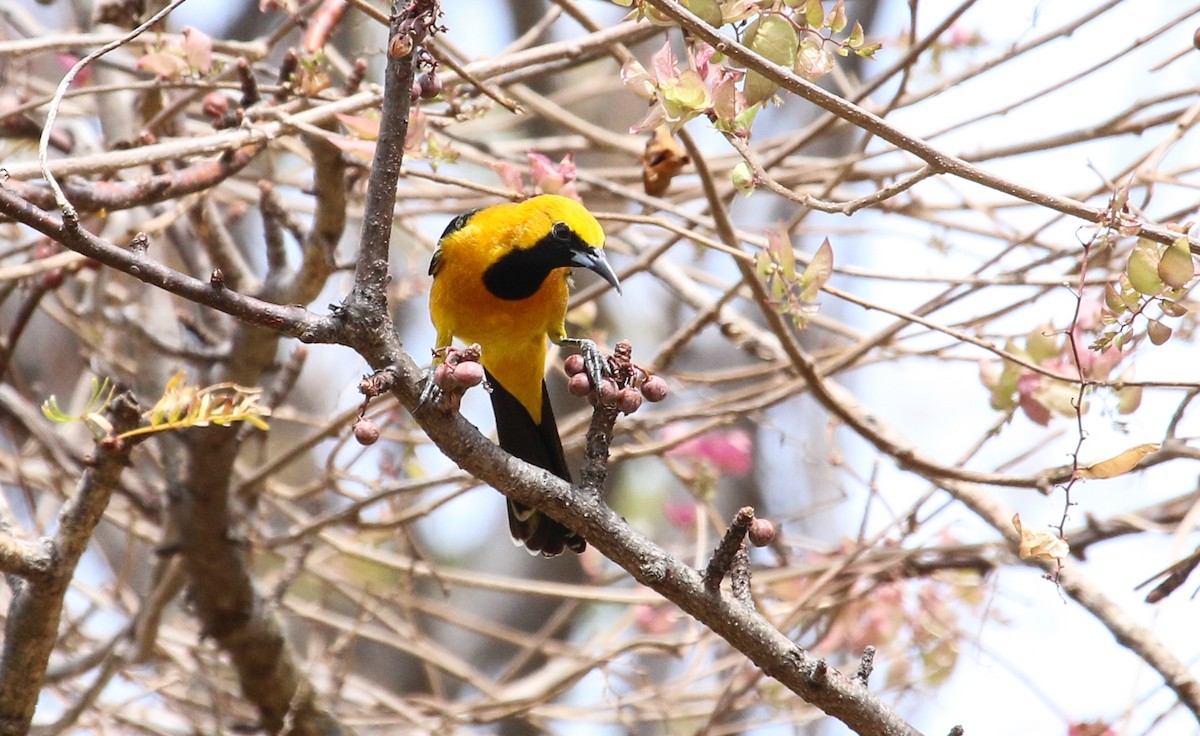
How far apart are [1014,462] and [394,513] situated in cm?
187

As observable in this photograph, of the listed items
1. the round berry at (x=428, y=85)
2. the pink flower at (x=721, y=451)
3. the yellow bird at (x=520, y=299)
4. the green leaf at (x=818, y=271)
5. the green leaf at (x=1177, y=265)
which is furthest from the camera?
the pink flower at (x=721, y=451)

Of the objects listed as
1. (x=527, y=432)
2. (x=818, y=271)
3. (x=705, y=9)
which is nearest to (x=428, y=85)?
(x=705, y=9)

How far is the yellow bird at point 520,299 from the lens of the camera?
2.87 m

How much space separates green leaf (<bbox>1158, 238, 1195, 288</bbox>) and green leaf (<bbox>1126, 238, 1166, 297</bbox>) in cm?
4

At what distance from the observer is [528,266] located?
9.73 feet

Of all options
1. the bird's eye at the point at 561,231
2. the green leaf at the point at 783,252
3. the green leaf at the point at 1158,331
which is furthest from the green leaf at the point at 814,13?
the bird's eye at the point at 561,231

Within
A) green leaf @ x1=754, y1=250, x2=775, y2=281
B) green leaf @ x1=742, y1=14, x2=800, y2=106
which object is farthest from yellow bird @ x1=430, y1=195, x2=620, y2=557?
green leaf @ x1=742, y1=14, x2=800, y2=106

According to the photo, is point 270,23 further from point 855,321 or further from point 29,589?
point 29,589

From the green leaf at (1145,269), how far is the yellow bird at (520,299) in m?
1.25

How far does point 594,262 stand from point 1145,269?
1.38 metres

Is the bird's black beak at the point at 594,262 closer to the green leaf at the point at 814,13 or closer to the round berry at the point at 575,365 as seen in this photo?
the round berry at the point at 575,365

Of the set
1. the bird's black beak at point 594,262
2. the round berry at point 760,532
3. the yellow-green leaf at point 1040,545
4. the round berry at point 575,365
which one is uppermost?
the bird's black beak at point 594,262

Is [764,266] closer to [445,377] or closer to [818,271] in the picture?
[818,271]

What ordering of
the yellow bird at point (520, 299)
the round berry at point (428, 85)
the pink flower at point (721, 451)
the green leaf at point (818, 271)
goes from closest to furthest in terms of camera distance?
the round berry at point (428, 85) → the green leaf at point (818, 271) → the yellow bird at point (520, 299) → the pink flower at point (721, 451)
